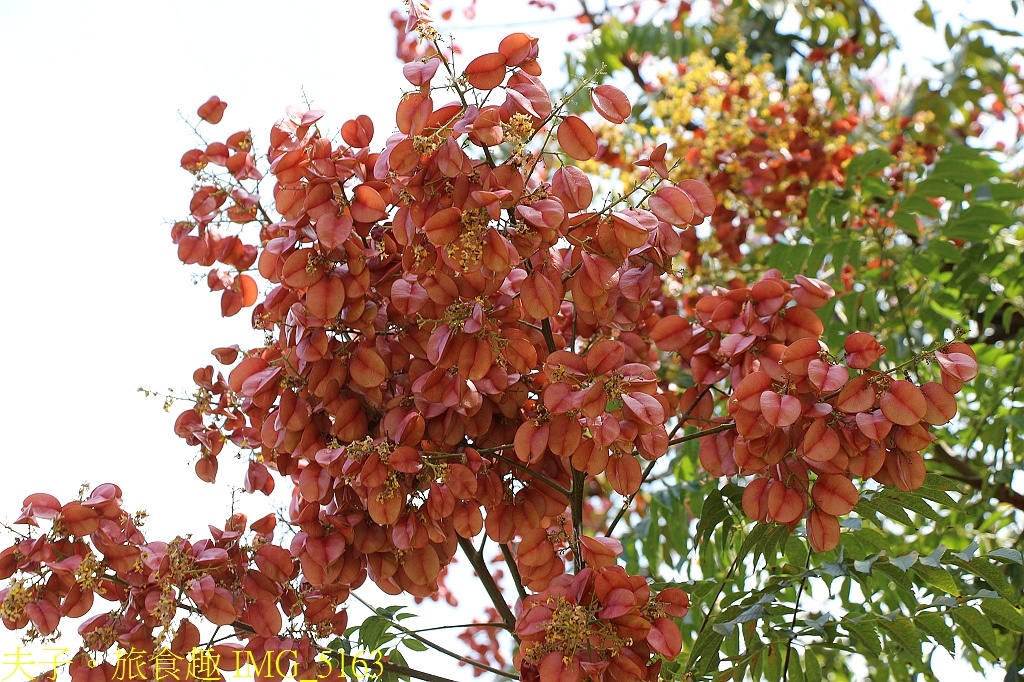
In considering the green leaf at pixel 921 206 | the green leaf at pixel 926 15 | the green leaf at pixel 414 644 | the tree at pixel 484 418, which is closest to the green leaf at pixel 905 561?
the tree at pixel 484 418

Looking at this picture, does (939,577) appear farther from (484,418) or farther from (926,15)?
(926,15)

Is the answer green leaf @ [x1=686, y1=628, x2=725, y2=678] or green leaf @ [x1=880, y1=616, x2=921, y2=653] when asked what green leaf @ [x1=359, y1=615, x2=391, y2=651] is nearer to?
green leaf @ [x1=686, y1=628, x2=725, y2=678]

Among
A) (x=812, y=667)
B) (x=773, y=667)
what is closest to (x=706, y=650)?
(x=773, y=667)

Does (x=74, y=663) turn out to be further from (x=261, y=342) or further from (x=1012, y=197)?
(x=1012, y=197)

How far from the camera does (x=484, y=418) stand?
117 cm

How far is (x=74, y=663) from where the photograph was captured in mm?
1139

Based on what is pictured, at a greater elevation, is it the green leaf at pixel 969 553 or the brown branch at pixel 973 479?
the brown branch at pixel 973 479

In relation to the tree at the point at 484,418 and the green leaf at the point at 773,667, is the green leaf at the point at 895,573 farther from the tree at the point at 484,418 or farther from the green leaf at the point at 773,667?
the green leaf at the point at 773,667

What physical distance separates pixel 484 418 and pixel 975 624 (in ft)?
2.35

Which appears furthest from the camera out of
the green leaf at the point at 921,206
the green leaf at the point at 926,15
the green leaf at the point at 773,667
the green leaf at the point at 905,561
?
the green leaf at the point at 926,15

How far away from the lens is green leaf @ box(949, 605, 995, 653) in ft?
4.24

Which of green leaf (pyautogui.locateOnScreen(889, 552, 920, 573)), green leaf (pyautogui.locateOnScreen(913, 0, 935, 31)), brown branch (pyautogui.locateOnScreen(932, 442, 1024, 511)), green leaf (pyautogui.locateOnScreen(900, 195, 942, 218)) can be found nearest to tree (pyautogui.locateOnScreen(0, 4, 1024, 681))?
green leaf (pyautogui.locateOnScreen(889, 552, 920, 573))

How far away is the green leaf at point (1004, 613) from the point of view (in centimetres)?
120

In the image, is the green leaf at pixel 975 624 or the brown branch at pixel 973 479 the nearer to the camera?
the green leaf at pixel 975 624
